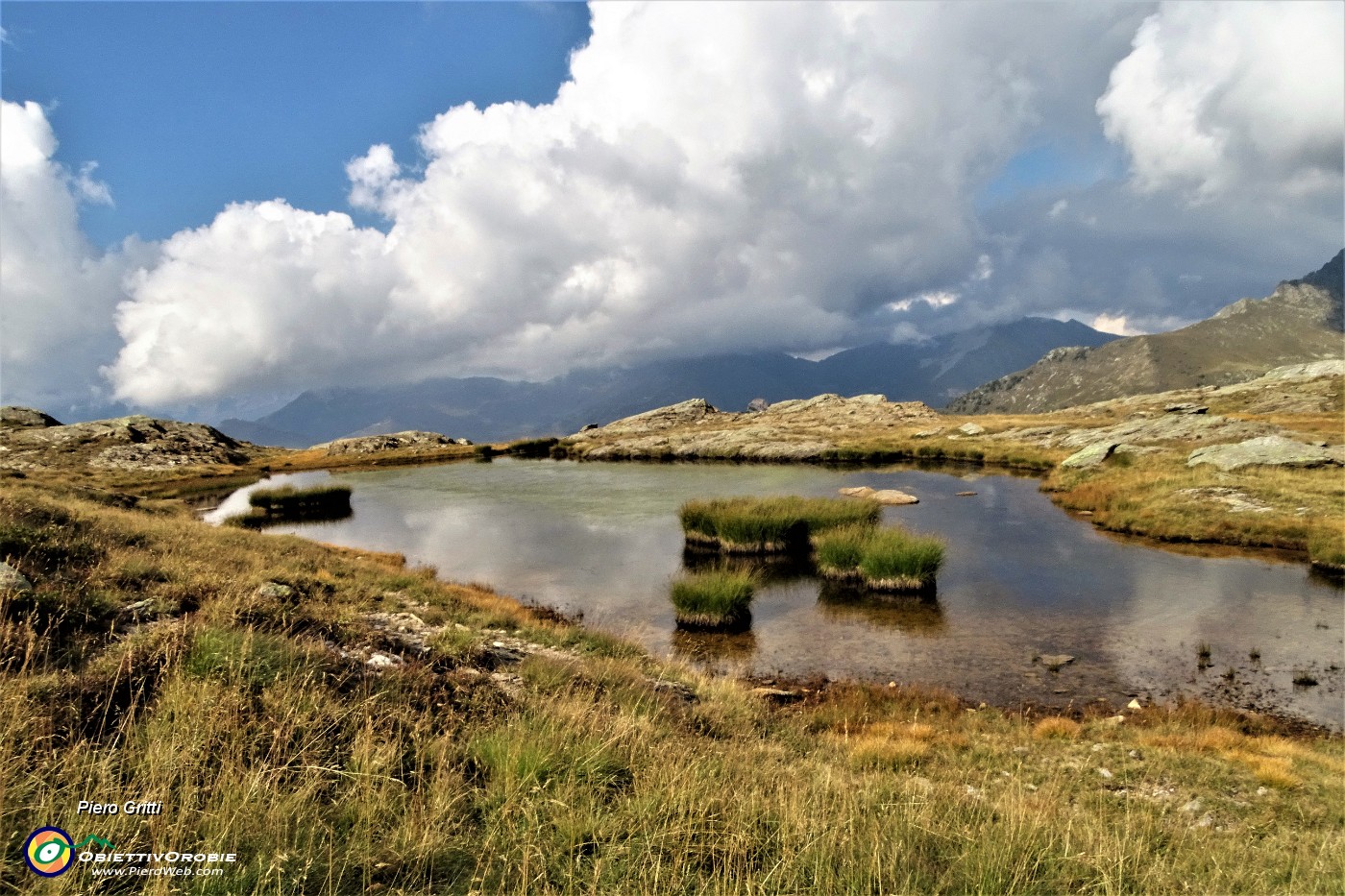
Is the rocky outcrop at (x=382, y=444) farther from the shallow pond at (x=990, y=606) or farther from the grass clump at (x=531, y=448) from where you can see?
the shallow pond at (x=990, y=606)

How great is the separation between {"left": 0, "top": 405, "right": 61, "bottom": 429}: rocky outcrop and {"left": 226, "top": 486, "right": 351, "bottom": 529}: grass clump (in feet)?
314

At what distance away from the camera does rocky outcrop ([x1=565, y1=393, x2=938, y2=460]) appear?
87.8 meters

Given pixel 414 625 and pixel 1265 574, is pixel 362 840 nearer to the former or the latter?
pixel 414 625

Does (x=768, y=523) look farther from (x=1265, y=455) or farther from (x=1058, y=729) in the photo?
(x=1265, y=455)

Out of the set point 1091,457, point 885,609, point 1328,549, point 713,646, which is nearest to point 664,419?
point 1091,457

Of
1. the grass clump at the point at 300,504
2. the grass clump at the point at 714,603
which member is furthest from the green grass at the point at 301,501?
the grass clump at the point at 714,603

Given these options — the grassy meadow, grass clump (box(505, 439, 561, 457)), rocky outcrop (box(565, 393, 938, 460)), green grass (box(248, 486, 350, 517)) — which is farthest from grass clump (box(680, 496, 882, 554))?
grass clump (box(505, 439, 561, 457))

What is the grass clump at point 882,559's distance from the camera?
80.9 feet

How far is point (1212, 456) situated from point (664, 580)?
141 ft

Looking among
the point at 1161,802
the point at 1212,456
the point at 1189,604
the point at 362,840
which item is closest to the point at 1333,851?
the point at 1161,802

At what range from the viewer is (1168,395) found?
421 feet

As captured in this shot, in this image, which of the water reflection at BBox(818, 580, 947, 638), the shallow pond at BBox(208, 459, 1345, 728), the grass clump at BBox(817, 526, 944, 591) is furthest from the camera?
the grass clump at BBox(817, 526, 944, 591)

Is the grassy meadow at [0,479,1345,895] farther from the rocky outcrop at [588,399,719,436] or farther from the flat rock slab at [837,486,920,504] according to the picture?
the rocky outcrop at [588,399,719,436]

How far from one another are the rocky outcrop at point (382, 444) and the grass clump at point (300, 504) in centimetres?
6863
